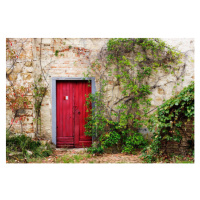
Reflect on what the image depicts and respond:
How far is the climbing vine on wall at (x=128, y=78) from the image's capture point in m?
5.41

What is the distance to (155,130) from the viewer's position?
179 inches

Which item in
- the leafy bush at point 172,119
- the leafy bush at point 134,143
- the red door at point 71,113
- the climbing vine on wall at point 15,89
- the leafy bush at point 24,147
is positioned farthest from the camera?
the red door at point 71,113

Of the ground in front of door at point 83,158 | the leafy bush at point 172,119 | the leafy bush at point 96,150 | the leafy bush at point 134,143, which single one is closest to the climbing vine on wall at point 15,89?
the ground in front of door at point 83,158

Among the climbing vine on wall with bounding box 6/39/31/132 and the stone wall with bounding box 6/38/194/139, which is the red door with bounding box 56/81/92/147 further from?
the climbing vine on wall with bounding box 6/39/31/132

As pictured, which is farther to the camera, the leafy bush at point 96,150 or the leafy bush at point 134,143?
the leafy bush at point 134,143

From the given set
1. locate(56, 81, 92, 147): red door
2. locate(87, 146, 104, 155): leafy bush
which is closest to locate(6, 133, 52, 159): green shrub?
locate(56, 81, 92, 147): red door

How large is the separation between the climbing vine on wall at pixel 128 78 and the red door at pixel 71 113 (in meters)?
0.28

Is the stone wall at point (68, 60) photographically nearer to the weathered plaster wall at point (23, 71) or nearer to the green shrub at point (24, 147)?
the weathered plaster wall at point (23, 71)

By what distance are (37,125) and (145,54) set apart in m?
3.64

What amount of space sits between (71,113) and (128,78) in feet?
6.20

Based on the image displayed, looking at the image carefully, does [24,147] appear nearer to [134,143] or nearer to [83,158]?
[83,158]

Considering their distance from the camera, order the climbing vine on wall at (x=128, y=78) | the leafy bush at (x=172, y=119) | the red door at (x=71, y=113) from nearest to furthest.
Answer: the leafy bush at (x=172, y=119) < the climbing vine on wall at (x=128, y=78) < the red door at (x=71, y=113)

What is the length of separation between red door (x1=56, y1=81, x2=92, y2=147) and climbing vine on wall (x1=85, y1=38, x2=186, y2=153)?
0.28 meters

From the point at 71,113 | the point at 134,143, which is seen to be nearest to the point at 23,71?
the point at 71,113
